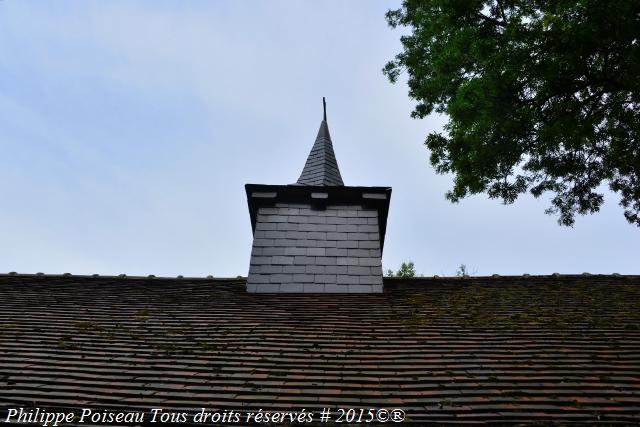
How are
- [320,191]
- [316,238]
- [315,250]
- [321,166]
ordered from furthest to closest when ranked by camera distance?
[321,166] → [320,191] → [316,238] → [315,250]

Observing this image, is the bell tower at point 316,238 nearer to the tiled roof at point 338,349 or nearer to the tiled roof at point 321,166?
the tiled roof at point 338,349

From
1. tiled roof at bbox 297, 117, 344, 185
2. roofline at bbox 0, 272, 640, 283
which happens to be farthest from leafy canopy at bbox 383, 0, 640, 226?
tiled roof at bbox 297, 117, 344, 185

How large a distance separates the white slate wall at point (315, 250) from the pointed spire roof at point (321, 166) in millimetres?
1972

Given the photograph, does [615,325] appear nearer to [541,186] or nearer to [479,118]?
[541,186]

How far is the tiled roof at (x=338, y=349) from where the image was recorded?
4.32m

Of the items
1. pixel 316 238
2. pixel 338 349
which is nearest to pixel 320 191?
pixel 316 238

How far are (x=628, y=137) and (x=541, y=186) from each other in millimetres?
1646

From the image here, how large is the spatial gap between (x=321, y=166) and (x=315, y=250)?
155 inches

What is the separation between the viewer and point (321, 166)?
12.3 metres

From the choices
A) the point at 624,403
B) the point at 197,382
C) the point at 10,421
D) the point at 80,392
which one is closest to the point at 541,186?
the point at 624,403

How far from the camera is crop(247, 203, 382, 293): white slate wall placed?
846cm

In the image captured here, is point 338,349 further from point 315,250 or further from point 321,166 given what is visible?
point 321,166

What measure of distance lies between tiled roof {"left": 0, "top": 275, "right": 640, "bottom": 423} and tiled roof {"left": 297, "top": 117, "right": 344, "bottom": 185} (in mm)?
4189

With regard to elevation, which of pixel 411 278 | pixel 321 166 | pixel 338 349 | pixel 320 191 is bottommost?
pixel 338 349
